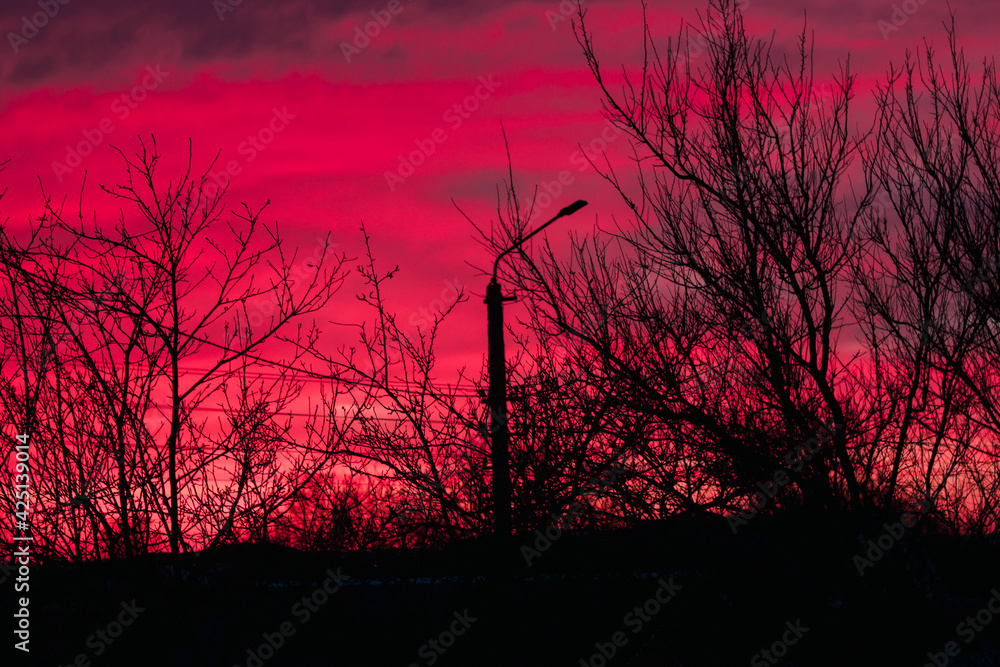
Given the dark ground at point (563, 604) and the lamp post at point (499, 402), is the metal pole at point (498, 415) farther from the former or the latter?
the dark ground at point (563, 604)

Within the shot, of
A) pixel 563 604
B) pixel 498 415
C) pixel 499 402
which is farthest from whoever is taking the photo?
pixel 563 604

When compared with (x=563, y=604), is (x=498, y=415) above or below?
above

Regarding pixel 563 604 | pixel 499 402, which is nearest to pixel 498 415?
pixel 499 402

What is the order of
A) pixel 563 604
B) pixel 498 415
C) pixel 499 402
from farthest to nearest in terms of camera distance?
1. pixel 563 604
2. pixel 499 402
3. pixel 498 415

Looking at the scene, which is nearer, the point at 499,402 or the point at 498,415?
the point at 498,415

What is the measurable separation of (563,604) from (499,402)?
442cm

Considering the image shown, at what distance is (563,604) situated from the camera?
33.3 ft

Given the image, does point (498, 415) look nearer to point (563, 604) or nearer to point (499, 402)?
point (499, 402)

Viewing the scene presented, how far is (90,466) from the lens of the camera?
244 inches

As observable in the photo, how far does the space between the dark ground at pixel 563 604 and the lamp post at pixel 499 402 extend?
2.26 feet

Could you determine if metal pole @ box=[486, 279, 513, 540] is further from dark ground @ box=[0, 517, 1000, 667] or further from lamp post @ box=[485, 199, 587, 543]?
dark ground @ box=[0, 517, 1000, 667]

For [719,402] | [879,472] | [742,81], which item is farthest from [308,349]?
[879,472]

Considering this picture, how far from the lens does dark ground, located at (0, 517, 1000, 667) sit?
6.21 meters

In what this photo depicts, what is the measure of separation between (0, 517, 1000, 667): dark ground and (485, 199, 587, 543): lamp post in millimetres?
690
